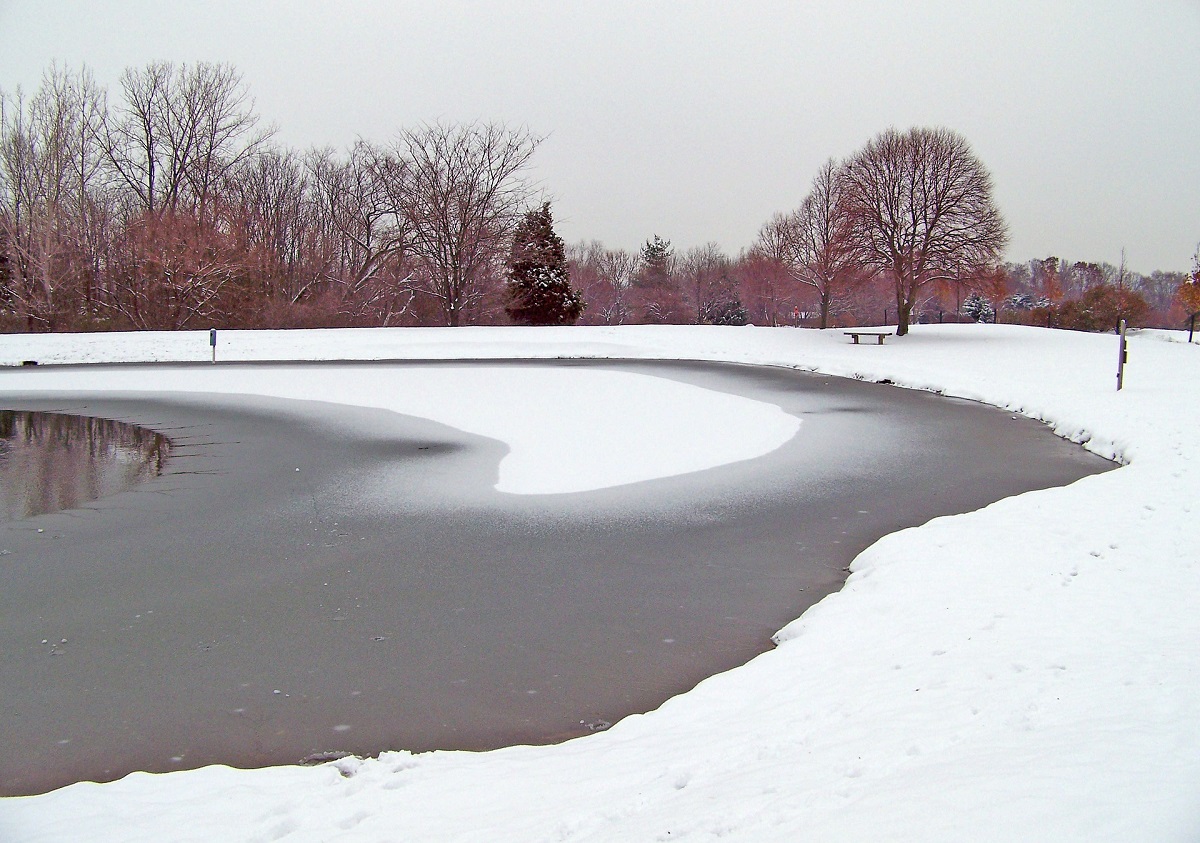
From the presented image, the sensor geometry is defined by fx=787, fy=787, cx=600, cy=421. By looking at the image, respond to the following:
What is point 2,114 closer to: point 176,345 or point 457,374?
point 176,345

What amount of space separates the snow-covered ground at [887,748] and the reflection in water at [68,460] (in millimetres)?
7403

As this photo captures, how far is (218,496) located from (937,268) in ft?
109

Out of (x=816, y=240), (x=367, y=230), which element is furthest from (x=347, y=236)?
(x=816, y=240)

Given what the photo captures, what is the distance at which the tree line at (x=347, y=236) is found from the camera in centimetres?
3541

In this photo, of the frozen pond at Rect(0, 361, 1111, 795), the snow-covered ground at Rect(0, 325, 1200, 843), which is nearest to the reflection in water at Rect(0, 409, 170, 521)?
the frozen pond at Rect(0, 361, 1111, 795)

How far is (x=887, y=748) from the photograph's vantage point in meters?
3.77

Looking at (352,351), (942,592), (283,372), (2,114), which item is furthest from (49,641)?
(2,114)

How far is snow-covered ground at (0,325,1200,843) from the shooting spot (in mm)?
3203

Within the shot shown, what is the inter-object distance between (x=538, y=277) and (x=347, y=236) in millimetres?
13808

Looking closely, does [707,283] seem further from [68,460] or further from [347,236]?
[68,460]

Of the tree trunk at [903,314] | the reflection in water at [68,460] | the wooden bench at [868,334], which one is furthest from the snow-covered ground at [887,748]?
the tree trunk at [903,314]

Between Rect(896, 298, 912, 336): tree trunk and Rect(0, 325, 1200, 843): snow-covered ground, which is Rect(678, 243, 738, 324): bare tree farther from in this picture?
Rect(0, 325, 1200, 843): snow-covered ground

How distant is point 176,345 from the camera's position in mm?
31172

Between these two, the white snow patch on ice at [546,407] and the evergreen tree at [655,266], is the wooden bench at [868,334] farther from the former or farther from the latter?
the evergreen tree at [655,266]
